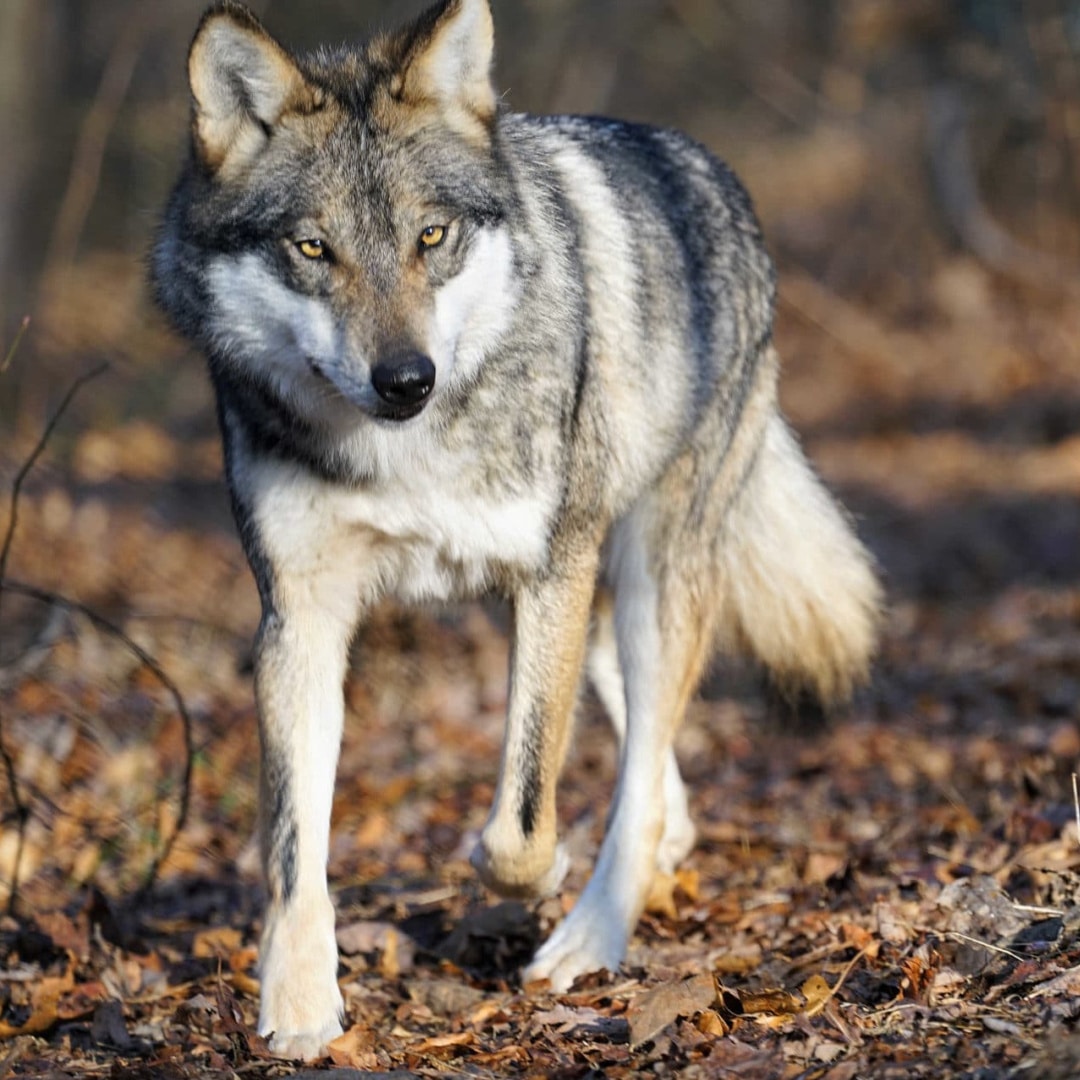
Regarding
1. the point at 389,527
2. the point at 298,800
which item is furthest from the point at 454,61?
the point at 298,800

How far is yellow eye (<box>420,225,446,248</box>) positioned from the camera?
3.82 meters

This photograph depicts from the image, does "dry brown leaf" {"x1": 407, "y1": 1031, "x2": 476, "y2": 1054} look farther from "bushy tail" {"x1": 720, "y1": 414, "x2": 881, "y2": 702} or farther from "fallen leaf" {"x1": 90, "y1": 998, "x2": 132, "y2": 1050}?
"bushy tail" {"x1": 720, "y1": 414, "x2": 881, "y2": 702}

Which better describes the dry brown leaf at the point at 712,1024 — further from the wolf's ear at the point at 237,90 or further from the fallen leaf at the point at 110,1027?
the wolf's ear at the point at 237,90

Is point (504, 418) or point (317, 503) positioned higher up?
point (504, 418)

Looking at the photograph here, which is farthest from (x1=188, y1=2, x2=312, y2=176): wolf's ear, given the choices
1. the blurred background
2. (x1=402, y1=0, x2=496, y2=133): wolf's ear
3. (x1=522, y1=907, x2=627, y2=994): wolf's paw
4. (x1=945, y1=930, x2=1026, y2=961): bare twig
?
(x1=945, y1=930, x2=1026, y2=961): bare twig

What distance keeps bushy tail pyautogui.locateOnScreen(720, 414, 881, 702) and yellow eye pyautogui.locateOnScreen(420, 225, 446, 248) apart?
2.10m

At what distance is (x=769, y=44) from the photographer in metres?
18.1

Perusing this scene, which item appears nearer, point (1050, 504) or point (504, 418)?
point (504, 418)

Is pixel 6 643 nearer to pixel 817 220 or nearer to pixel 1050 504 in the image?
pixel 1050 504

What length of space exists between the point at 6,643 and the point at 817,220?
12.2 meters

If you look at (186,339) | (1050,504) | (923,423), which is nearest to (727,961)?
(186,339)

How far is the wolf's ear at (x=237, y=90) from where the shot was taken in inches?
150

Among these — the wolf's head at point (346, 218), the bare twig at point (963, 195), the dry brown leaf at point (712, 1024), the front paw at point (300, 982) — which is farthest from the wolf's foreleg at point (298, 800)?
the bare twig at point (963, 195)

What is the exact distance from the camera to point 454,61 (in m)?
4.03
